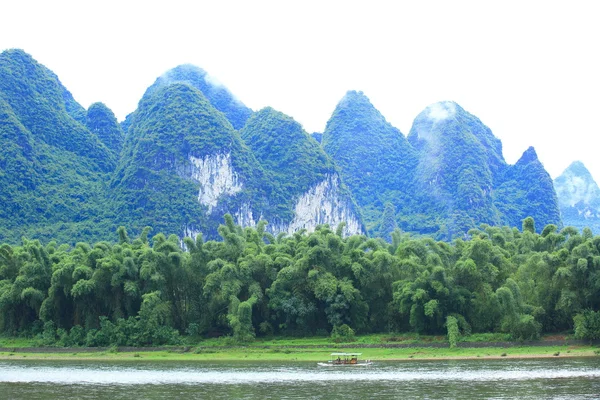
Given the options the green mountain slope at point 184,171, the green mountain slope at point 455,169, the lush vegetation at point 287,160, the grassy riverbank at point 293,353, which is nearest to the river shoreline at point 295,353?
the grassy riverbank at point 293,353

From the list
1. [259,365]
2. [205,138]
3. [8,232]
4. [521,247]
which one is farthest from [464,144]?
A: [259,365]

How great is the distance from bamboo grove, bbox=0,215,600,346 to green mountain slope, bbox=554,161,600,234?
424ft

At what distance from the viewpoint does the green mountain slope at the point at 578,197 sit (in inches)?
6786

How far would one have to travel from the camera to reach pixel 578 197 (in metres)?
178

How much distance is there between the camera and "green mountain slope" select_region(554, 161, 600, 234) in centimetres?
17238

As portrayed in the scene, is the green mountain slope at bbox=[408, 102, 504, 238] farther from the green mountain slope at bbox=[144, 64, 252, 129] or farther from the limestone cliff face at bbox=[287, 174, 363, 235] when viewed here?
the green mountain slope at bbox=[144, 64, 252, 129]

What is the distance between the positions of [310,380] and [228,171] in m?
84.5

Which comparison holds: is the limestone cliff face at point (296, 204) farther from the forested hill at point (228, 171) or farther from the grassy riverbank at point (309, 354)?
the grassy riverbank at point (309, 354)

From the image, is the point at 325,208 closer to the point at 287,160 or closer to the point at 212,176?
the point at 287,160

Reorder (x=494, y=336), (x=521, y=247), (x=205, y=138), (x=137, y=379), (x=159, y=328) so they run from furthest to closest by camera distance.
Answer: (x=205, y=138)
(x=521, y=247)
(x=159, y=328)
(x=494, y=336)
(x=137, y=379)

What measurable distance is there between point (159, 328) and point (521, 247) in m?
24.0

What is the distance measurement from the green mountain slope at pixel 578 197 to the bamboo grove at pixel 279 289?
129264mm

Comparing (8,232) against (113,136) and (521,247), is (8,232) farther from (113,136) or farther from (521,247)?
(521,247)

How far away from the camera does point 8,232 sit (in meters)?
89.5
